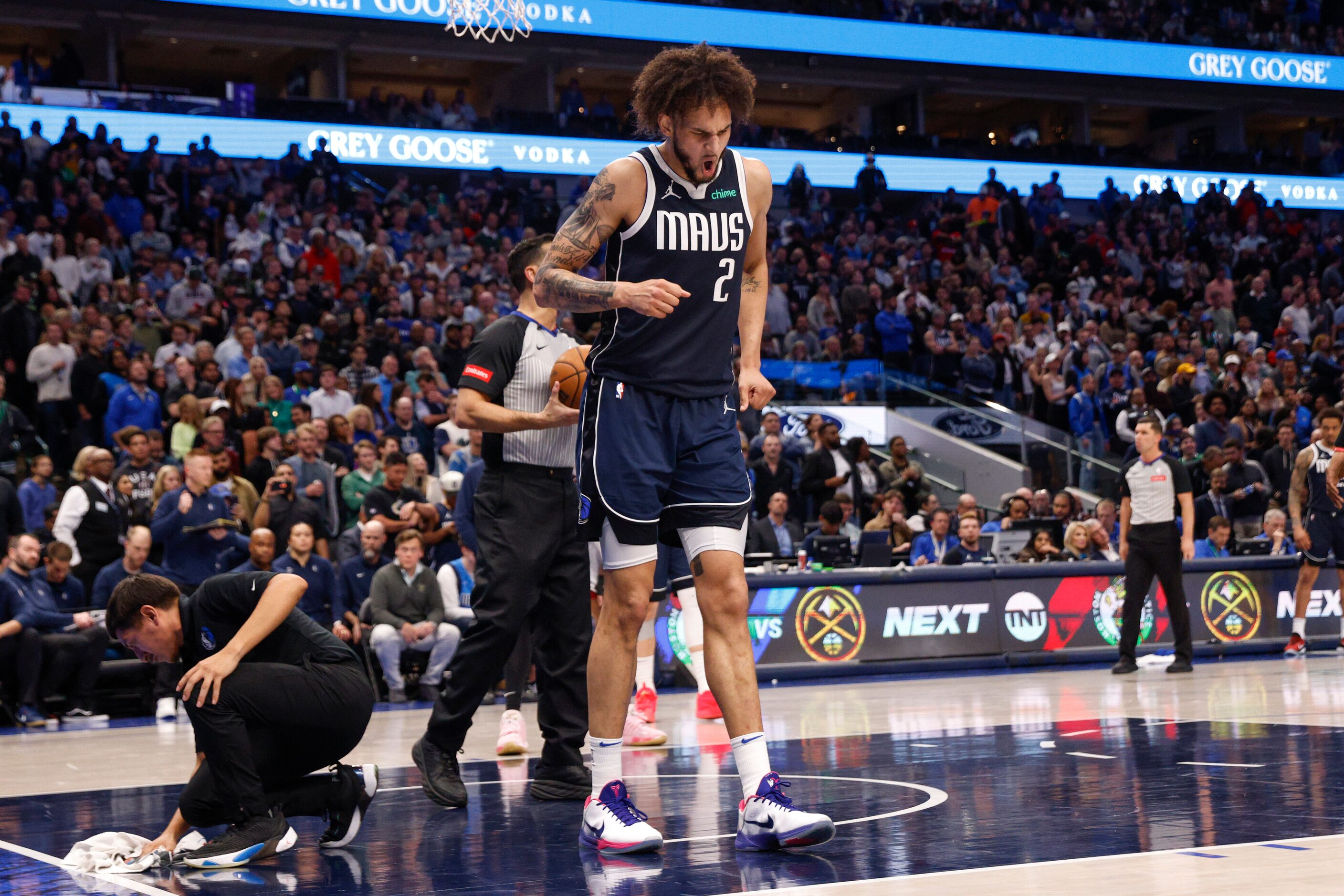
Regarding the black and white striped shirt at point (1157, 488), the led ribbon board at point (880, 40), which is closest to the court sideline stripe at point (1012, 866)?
the black and white striped shirt at point (1157, 488)

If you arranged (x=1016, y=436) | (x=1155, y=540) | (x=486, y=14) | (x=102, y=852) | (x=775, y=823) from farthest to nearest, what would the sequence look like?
1. (x=1016, y=436)
2. (x=1155, y=540)
3. (x=486, y=14)
4. (x=102, y=852)
5. (x=775, y=823)

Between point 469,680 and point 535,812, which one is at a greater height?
point 469,680

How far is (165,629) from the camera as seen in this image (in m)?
4.62

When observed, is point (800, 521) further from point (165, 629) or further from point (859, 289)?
point (165, 629)

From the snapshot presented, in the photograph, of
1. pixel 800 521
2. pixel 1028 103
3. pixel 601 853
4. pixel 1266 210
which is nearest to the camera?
pixel 601 853

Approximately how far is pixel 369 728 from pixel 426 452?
562 centimetres

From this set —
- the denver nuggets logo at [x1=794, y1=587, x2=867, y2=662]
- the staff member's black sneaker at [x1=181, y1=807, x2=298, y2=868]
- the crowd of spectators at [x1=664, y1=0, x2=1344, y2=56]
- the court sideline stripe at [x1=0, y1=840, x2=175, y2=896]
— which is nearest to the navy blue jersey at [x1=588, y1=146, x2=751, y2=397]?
the staff member's black sneaker at [x1=181, y1=807, x2=298, y2=868]

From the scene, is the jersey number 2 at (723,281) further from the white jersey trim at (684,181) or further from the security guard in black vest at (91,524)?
the security guard in black vest at (91,524)

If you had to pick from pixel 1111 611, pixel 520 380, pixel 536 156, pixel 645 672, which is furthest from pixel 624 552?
pixel 536 156

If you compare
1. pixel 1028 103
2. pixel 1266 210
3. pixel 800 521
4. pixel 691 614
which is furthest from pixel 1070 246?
pixel 691 614

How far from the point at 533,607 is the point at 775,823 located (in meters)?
1.95

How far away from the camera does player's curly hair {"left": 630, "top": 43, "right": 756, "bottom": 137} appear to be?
14.5 feet

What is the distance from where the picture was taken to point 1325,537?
13.5 meters

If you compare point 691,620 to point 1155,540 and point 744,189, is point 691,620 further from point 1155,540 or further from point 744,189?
point 1155,540
